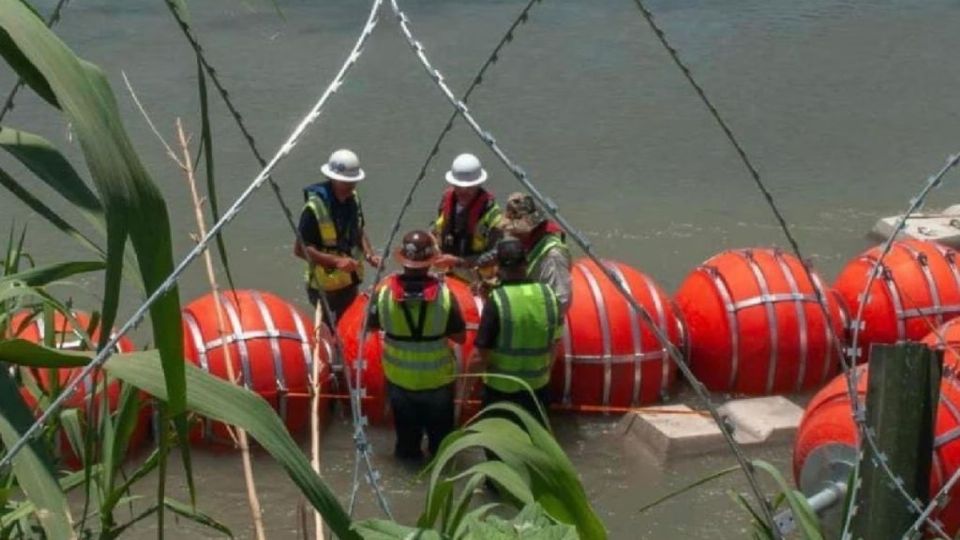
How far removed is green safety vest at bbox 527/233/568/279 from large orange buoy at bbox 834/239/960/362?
1.70 metres

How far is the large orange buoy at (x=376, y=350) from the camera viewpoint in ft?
23.8

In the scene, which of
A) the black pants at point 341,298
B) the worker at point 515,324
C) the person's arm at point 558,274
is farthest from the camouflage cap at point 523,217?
the black pants at point 341,298

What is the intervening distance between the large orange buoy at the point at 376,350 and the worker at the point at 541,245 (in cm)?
42

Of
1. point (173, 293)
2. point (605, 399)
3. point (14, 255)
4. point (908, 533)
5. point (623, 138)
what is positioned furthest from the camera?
point (623, 138)

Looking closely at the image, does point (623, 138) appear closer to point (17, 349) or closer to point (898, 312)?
point (898, 312)

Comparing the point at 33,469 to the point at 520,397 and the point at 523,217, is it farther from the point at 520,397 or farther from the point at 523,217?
the point at 523,217

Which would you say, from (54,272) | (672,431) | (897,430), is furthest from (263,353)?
(54,272)

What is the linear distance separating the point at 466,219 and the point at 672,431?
146 centimetres

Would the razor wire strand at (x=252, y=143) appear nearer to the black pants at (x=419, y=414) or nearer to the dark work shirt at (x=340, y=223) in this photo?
the black pants at (x=419, y=414)

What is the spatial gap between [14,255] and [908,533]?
5.86 ft

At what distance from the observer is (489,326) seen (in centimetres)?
668

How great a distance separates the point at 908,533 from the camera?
3.12 m

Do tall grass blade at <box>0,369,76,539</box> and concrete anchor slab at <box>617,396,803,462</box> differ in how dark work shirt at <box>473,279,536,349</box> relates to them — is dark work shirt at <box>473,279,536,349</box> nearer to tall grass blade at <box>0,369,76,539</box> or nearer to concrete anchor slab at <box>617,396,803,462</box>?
concrete anchor slab at <box>617,396,803,462</box>

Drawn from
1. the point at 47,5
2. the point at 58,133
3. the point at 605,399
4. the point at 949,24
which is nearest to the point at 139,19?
the point at 47,5
